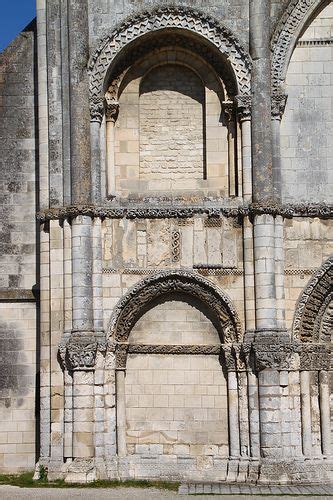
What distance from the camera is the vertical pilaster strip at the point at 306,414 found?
18406 millimetres

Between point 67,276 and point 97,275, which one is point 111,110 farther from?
point 67,276

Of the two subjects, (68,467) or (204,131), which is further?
(204,131)

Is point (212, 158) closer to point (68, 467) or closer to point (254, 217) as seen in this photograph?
point (254, 217)

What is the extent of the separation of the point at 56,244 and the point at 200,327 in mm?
3258

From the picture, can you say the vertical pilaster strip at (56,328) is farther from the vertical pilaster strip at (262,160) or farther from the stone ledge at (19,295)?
the vertical pilaster strip at (262,160)

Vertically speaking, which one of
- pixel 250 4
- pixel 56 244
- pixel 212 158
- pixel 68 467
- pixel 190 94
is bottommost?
pixel 68 467

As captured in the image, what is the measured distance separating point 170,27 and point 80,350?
21.5 feet

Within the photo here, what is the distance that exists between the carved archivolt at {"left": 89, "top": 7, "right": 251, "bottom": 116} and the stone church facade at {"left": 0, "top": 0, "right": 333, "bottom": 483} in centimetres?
3

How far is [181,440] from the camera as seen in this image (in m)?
18.7

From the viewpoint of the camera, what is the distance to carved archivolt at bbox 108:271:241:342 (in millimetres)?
18531

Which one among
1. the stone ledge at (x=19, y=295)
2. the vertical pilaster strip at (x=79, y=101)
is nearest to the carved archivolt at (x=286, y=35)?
the vertical pilaster strip at (x=79, y=101)

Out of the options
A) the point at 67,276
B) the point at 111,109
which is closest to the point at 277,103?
the point at 111,109

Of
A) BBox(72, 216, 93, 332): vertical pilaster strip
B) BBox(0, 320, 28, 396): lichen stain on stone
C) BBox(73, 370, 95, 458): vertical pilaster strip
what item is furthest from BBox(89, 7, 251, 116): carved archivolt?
BBox(73, 370, 95, 458): vertical pilaster strip

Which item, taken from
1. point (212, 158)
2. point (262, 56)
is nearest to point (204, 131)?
point (212, 158)
